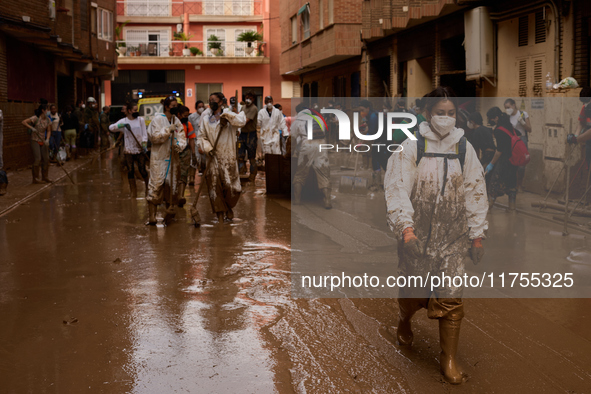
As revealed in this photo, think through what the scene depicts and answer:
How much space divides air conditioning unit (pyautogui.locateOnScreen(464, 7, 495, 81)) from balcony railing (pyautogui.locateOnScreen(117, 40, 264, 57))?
31.0 m

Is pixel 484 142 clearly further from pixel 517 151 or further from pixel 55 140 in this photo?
pixel 55 140

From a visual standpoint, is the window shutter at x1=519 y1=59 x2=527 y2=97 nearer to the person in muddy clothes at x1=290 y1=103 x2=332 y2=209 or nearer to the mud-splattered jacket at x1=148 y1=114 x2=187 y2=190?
the person in muddy clothes at x1=290 y1=103 x2=332 y2=209

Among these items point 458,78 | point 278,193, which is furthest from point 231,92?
point 278,193

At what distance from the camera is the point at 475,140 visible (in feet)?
37.7

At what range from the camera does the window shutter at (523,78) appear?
50.1ft

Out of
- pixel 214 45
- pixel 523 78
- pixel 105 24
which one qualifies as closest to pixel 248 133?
pixel 523 78

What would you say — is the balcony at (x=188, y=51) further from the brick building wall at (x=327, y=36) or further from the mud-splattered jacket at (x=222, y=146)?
the mud-splattered jacket at (x=222, y=146)

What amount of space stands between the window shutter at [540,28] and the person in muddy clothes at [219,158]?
7066 millimetres

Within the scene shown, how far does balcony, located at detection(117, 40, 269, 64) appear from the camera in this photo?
46.3m

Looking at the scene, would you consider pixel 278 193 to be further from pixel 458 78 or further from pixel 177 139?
pixel 458 78

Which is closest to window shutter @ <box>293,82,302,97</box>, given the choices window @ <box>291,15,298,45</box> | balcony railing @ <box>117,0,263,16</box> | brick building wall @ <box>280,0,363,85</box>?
balcony railing @ <box>117,0,263,16</box>

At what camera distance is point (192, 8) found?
1881 inches

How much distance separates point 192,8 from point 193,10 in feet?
0.48

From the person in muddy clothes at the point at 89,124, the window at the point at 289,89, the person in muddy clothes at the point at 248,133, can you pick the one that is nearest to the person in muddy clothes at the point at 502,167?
the person in muddy clothes at the point at 248,133
